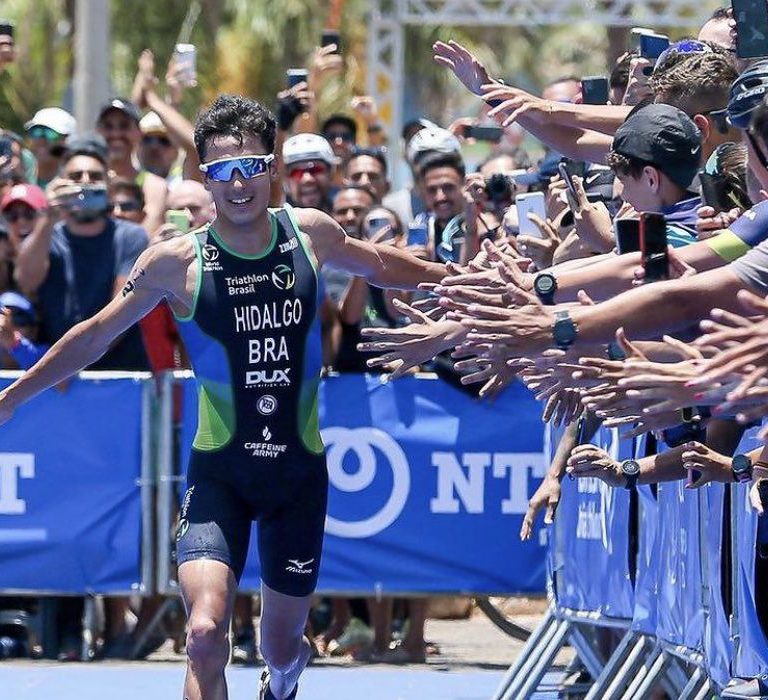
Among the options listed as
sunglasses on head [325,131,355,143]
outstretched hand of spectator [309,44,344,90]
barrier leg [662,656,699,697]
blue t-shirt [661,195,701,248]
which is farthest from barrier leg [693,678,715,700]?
sunglasses on head [325,131,355,143]

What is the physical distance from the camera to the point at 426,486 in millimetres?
10312

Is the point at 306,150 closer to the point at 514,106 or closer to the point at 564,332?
the point at 514,106

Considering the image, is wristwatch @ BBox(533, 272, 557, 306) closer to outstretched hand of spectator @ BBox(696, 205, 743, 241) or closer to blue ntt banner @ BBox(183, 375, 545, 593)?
outstretched hand of spectator @ BBox(696, 205, 743, 241)

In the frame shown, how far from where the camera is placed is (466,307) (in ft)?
15.6

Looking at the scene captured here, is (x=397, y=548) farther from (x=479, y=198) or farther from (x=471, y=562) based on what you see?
(x=479, y=198)

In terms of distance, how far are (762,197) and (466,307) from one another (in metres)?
0.95

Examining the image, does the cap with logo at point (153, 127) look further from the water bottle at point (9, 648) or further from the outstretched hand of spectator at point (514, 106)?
the outstretched hand of spectator at point (514, 106)

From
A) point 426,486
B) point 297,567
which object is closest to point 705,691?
point 297,567

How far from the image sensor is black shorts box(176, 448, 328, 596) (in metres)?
6.66

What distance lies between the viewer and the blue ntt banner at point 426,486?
1028 centimetres

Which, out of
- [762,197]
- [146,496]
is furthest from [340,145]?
[762,197]

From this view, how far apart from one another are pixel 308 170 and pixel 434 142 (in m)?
0.75

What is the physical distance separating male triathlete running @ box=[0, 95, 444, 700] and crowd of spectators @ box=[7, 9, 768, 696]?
44 centimetres

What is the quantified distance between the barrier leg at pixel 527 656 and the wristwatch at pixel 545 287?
362 cm
